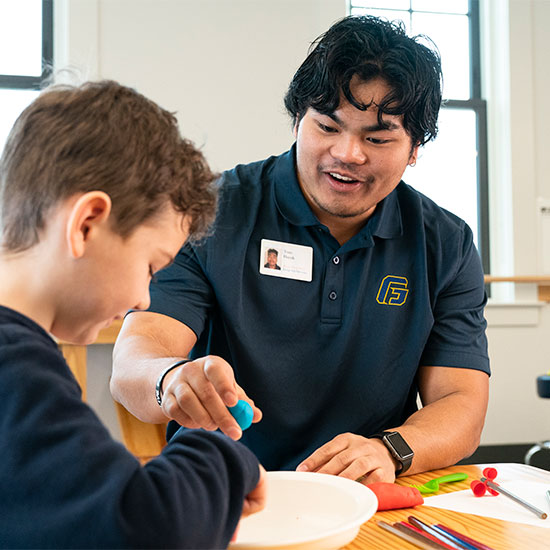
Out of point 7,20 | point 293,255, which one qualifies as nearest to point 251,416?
point 293,255

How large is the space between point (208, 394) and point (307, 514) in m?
0.21

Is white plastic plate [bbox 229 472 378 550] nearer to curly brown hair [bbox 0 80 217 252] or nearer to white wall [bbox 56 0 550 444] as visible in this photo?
curly brown hair [bbox 0 80 217 252]

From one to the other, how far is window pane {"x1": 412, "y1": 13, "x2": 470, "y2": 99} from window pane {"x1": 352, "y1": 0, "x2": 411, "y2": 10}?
148mm

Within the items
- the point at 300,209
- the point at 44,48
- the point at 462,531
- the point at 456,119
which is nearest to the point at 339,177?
the point at 300,209

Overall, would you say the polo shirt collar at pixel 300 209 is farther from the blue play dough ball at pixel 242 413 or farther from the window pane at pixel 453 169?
the window pane at pixel 453 169

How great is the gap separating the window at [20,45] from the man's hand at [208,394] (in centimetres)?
306

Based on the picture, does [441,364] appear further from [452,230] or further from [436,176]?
[436,176]

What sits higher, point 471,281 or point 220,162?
point 220,162

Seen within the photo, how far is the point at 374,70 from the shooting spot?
135 cm

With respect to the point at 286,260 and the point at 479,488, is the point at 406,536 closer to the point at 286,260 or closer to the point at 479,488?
the point at 479,488

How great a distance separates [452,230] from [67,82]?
3.36 ft

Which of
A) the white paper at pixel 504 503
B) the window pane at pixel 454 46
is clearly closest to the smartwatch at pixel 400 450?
the white paper at pixel 504 503

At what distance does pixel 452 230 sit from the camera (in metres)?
1.52

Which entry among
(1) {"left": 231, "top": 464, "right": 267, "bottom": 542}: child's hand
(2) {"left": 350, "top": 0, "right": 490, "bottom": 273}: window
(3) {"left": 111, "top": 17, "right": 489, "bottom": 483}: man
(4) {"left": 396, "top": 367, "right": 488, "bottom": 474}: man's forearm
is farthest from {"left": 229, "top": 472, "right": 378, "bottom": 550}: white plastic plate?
(2) {"left": 350, "top": 0, "right": 490, "bottom": 273}: window
